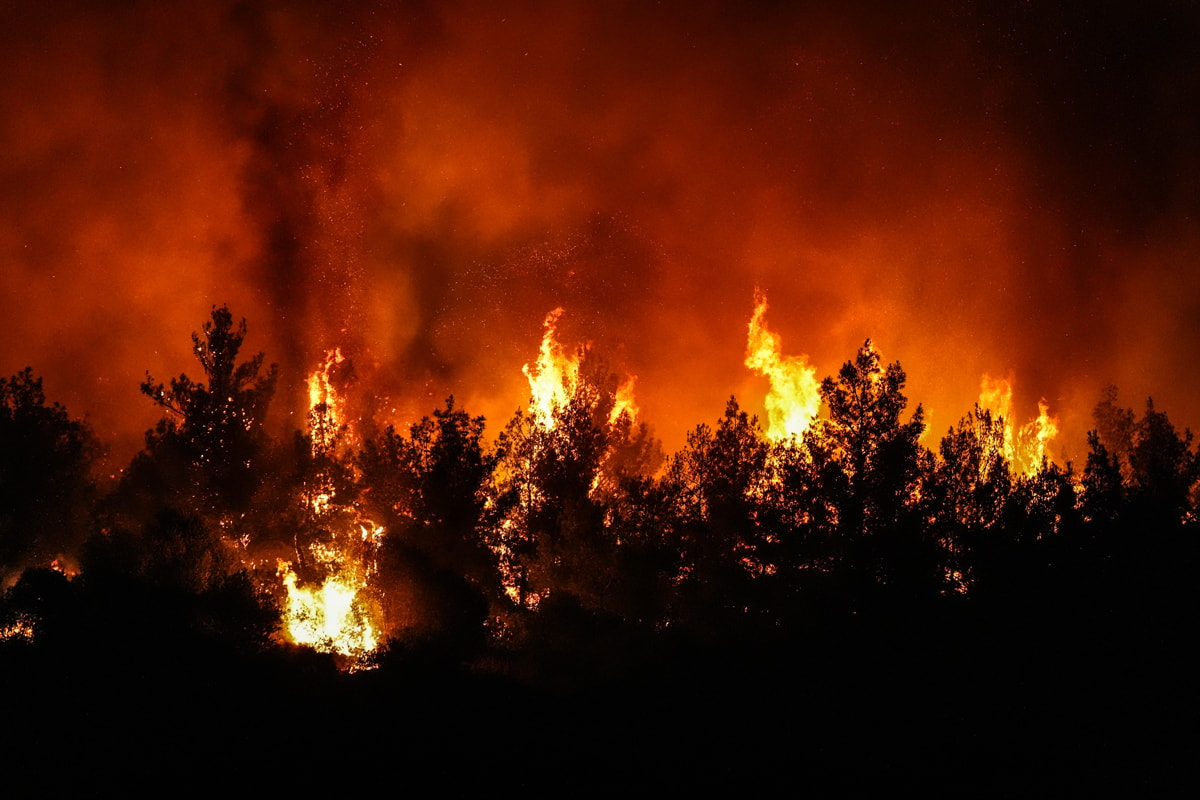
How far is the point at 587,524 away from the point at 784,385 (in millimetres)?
22166

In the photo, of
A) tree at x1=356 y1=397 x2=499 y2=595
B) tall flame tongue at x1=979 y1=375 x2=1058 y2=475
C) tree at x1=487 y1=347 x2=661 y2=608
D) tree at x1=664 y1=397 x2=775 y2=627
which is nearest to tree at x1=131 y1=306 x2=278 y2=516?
tree at x1=356 y1=397 x2=499 y2=595

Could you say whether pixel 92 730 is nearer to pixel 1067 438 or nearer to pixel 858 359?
pixel 858 359

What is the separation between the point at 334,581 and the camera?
27.4m

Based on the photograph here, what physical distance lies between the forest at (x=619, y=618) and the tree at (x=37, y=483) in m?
4.12

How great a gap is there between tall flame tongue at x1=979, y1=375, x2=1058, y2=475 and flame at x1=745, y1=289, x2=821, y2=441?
31.0 feet

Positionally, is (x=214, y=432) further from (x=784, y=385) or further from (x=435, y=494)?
(x=784, y=385)

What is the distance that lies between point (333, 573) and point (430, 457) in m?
5.58

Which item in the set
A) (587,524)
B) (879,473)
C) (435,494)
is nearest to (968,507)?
(879,473)

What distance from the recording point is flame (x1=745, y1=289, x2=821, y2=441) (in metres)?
40.9

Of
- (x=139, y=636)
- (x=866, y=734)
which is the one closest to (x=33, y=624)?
(x=139, y=636)

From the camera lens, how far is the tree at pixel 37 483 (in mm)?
28594

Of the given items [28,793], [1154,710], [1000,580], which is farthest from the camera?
[1000,580]

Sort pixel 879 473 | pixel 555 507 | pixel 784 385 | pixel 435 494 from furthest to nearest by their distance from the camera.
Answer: pixel 784 385 < pixel 555 507 < pixel 435 494 < pixel 879 473

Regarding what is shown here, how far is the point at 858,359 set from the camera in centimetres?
2547
